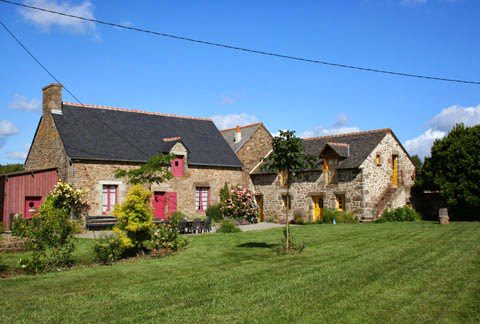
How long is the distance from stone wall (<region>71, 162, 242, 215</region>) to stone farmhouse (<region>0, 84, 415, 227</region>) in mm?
51

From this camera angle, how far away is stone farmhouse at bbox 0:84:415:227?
77.1 feet

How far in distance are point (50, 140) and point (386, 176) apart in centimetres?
1901

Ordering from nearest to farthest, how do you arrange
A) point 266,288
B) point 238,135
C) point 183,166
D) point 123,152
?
1. point 266,288
2. point 123,152
3. point 183,166
4. point 238,135

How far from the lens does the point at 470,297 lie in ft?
25.3

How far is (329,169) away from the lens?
2708cm

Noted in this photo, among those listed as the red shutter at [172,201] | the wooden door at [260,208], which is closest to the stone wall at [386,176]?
the wooden door at [260,208]

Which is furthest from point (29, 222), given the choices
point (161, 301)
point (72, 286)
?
point (161, 301)

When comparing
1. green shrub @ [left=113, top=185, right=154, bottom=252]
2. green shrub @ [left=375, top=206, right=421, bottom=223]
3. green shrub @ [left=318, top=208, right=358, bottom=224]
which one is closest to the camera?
green shrub @ [left=113, top=185, right=154, bottom=252]

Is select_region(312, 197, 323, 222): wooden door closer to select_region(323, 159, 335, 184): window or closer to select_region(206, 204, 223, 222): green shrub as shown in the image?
select_region(323, 159, 335, 184): window

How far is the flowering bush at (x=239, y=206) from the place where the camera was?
92.1 ft

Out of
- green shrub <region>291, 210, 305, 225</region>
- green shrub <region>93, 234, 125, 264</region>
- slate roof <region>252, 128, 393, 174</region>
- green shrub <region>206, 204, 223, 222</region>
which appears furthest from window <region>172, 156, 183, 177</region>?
green shrub <region>93, 234, 125, 264</region>

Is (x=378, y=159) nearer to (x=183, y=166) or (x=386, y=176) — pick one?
(x=386, y=176)

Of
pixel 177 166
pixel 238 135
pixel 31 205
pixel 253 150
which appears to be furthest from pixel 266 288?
pixel 238 135

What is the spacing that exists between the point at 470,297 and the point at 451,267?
2831 mm
